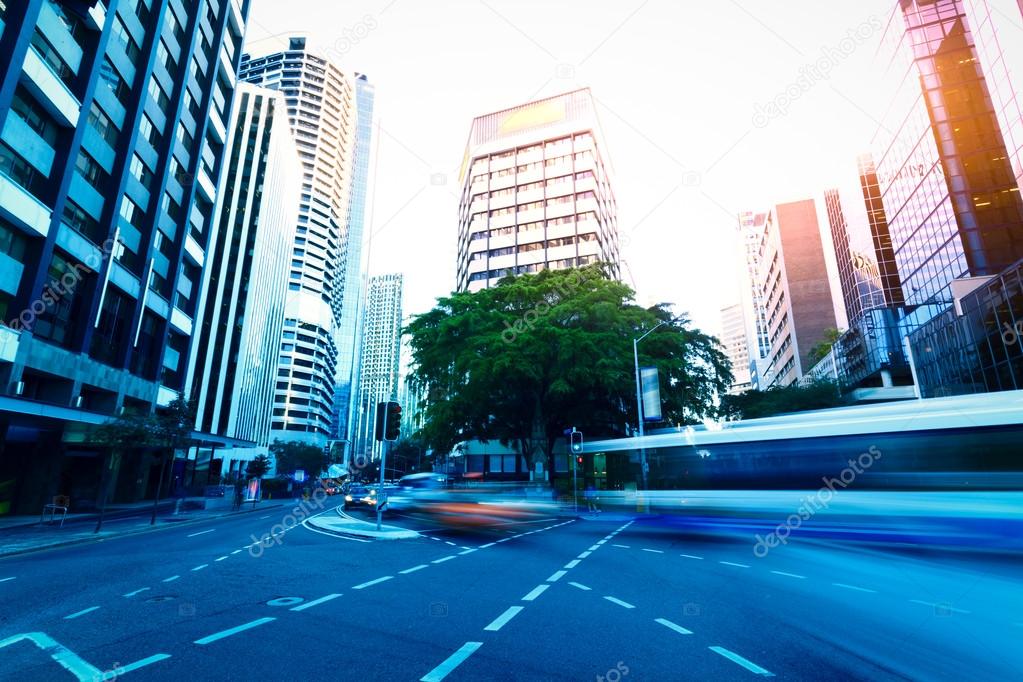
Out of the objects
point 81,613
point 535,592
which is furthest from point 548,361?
point 81,613

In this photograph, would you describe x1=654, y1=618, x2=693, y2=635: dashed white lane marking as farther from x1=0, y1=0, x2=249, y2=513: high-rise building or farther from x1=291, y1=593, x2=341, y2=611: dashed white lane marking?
x1=0, y1=0, x2=249, y2=513: high-rise building

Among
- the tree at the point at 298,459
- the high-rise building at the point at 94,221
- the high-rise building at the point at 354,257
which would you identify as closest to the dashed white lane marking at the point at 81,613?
the high-rise building at the point at 94,221

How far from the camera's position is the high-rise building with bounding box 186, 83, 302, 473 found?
63.8 m

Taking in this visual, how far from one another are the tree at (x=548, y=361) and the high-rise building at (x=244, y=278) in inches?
1394

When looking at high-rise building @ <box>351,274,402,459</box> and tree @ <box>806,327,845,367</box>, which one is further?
high-rise building @ <box>351,274,402,459</box>

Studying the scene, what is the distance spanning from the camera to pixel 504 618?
21.6ft

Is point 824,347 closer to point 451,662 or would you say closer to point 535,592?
point 535,592

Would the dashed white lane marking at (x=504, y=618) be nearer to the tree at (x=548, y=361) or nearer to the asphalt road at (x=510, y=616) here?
the asphalt road at (x=510, y=616)

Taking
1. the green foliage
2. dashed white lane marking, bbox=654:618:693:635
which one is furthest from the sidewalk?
the green foliage

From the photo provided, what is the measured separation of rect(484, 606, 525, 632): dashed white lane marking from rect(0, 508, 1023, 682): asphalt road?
44mm

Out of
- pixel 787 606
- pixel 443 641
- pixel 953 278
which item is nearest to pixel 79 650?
pixel 443 641

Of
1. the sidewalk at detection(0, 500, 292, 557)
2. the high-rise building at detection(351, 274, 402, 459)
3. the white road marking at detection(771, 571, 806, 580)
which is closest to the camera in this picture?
the white road marking at detection(771, 571, 806, 580)

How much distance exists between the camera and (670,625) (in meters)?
6.41

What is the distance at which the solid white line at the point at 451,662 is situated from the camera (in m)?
4.57
